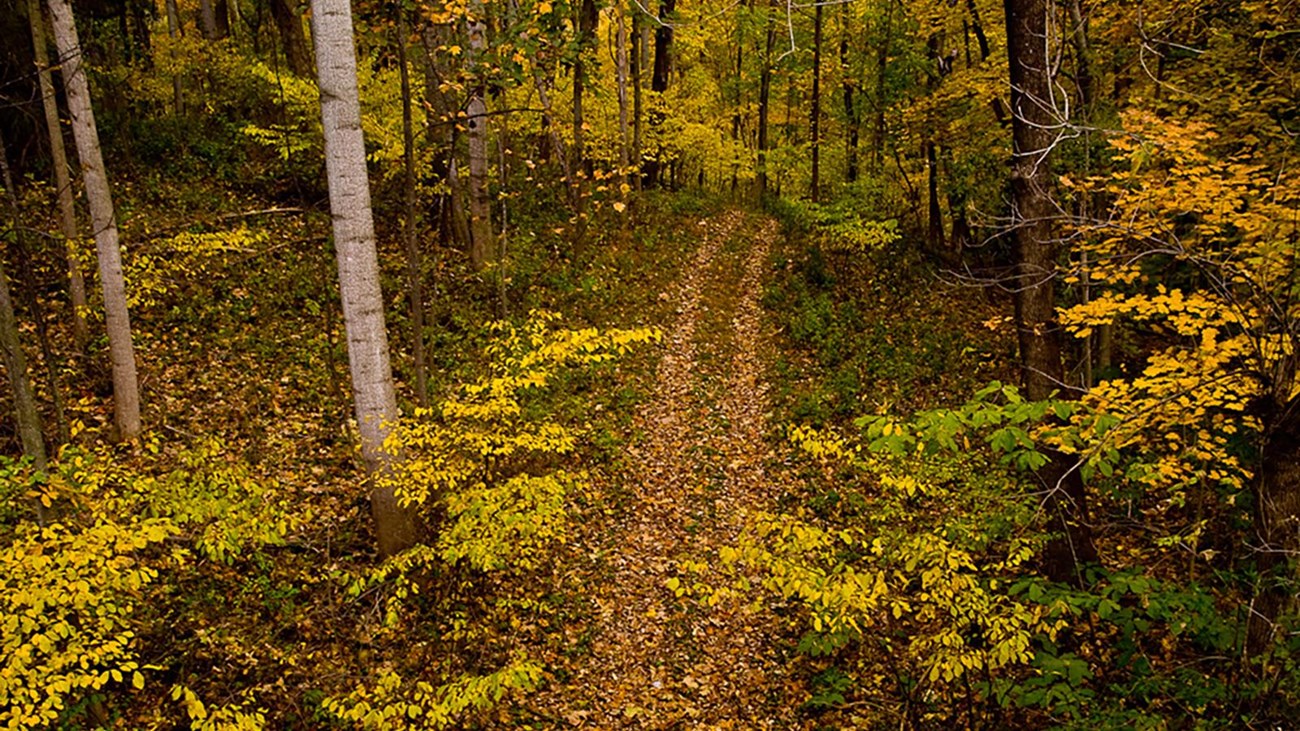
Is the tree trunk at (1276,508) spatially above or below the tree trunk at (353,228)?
below

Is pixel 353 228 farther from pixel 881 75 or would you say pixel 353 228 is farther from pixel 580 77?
pixel 881 75

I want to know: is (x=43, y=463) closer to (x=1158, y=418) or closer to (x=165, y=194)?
(x=1158, y=418)

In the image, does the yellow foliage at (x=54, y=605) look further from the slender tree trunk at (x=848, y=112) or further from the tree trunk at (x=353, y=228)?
the slender tree trunk at (x=848, y=112)

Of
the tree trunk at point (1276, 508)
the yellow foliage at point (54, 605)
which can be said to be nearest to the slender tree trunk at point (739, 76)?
the tree trunk at point (1276, 508)

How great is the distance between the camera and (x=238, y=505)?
5.28 meters

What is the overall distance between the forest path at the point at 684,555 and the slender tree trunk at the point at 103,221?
6067mm

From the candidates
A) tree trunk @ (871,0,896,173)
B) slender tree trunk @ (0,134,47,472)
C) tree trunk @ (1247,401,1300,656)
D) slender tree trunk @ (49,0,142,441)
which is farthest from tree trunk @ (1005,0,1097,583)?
tree trunk @ (871,0,896,173)

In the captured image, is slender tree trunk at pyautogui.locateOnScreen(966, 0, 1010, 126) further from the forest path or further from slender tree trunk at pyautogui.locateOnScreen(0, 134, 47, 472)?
slender tree trunk at pyautogui.locateOnScreen(0, 134, 47, 472)

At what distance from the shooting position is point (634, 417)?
37.5 ft

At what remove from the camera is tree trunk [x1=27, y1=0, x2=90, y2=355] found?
769cm

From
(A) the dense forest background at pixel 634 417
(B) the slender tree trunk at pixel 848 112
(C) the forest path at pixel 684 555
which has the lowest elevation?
(C) the forest path at pixel 684 555

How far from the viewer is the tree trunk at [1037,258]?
558 centimetres

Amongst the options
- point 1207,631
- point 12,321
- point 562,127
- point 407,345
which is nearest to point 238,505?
point 12,321

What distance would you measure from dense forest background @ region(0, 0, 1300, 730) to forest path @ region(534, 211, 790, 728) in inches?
2.3
